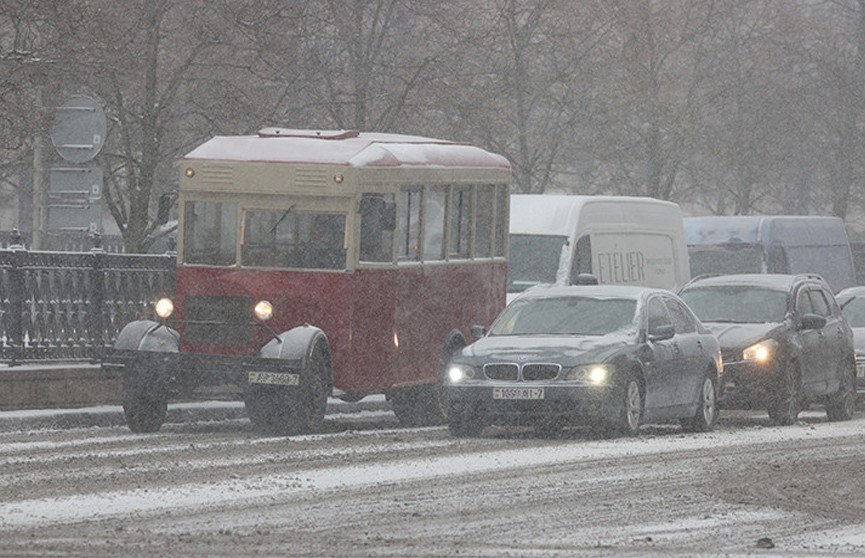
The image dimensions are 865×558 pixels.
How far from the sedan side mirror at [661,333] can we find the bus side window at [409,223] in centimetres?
256

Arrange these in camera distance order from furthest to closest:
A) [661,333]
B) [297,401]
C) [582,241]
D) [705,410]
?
[582,241] → [705,410] → [661,333] → [297,401]

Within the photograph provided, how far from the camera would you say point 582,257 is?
28.5 meters

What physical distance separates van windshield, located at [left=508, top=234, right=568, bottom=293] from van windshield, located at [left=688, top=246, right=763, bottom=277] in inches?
369

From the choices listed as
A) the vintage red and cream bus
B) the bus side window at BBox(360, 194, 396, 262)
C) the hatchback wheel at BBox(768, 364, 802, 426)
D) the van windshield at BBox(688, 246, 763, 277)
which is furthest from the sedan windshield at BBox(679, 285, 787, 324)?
the van windshield at BBox(688, 246, 763, 277)

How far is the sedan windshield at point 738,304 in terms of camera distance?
26.0 metres

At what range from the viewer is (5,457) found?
17.1m

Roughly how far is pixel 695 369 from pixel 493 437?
8.88 ft

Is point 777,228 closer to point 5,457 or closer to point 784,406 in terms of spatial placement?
point 784,406

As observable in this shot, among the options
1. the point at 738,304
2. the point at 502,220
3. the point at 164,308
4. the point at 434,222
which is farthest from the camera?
the point at 738,304

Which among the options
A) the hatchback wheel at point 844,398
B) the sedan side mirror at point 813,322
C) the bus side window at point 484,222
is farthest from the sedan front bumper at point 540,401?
the hatchback wheel at point 844,398

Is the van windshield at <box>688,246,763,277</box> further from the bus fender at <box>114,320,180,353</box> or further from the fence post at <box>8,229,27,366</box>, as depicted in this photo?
the bus fender at <box>114,320,180,353</box>

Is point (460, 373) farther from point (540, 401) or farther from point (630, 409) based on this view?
point (630, 409)

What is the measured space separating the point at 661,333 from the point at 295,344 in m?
3.45

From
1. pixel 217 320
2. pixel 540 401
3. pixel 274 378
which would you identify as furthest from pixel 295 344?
pixel 540 401
